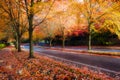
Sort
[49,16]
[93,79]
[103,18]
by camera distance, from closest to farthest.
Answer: [93,79] < [49,16] < [103,18]

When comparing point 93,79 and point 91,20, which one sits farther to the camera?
point 91,20

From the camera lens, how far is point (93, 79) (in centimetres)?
844

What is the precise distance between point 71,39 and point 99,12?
3604cm

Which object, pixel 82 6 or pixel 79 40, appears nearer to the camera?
pixel 82 6

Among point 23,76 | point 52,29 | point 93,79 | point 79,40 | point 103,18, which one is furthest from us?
point 79,40

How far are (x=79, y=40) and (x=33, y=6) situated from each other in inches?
1711

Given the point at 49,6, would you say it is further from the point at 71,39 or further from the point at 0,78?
the point at 71,39

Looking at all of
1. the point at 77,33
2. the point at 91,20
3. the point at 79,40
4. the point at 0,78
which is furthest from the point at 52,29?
the point at 0,78

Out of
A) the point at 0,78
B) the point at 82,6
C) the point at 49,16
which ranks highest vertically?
the point at 82,6

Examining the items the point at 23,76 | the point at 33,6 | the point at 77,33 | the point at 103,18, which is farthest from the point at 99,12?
the point at 77,33

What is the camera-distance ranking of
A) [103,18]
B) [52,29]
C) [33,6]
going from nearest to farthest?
1. [33,6]
2. [103,18]
3. [52,29]

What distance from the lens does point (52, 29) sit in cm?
5284

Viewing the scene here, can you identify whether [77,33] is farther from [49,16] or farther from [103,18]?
[49,16]

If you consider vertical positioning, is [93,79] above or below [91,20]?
below
